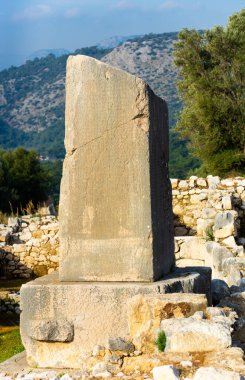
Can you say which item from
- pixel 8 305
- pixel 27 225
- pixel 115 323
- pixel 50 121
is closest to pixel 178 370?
pixel 115 323

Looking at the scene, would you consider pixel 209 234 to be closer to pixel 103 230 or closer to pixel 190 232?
pixel 190 232

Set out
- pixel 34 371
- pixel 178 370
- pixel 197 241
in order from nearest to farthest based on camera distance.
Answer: pixel 178 370, pixel 34 371, pixel 197 241

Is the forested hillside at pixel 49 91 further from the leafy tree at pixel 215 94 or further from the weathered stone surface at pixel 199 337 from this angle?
the weathered stone surface at pixel 199 337

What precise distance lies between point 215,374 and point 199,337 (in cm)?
57

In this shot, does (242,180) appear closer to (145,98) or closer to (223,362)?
(145,98)

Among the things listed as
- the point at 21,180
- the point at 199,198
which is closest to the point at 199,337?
the point at 199,198

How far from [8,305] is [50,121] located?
357 ft

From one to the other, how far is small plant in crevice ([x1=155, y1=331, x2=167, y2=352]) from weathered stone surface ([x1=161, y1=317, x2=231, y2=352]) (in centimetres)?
14

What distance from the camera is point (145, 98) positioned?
14.8 ft

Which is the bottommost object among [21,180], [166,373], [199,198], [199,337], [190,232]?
[166,373]

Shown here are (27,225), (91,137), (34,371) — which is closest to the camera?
(34,371)

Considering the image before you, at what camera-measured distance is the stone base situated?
13.9 ft

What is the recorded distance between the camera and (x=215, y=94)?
22.8 m

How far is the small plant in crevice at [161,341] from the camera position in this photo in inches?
145
